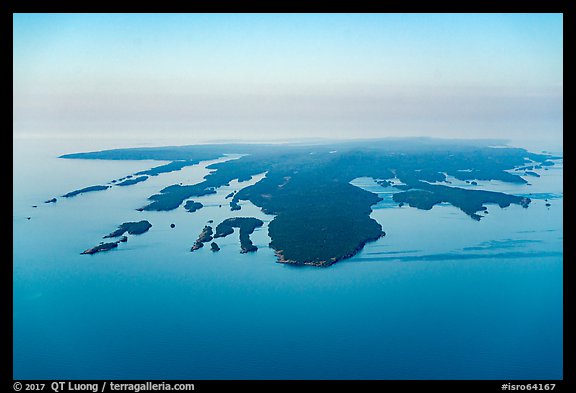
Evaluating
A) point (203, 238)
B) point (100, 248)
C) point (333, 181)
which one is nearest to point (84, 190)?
point (100, 248)

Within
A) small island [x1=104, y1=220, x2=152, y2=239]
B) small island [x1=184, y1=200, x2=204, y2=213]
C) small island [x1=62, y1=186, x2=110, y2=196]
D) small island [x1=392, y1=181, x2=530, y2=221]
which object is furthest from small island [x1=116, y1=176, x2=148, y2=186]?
small island [x1=392, y1=181, x2=530, y2=221]

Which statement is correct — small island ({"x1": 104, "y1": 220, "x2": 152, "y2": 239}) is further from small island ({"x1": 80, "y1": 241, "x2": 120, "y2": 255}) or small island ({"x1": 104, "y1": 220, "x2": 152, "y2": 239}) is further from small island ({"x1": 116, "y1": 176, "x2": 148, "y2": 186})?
small island ({"x1": 116, "y1": 176, "x2": 148, "y2": 186})

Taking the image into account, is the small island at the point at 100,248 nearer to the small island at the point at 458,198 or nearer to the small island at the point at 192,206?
the small island at the point at 192,206

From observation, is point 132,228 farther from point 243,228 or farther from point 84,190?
point 84,190

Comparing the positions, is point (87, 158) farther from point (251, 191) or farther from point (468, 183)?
point (468, 183)
